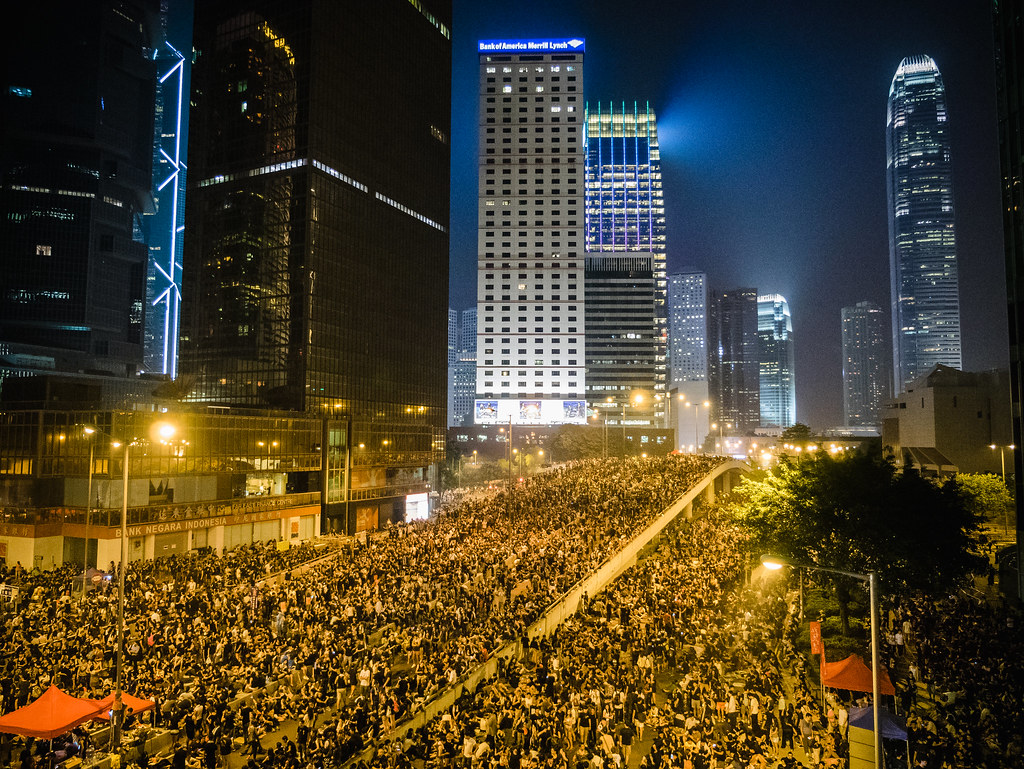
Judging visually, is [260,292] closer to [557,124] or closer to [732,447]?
[557,124]

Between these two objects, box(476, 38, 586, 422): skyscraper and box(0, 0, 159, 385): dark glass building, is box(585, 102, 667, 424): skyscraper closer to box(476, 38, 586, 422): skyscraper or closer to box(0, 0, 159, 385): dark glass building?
box(476, 38, 586, 422): skyscraper

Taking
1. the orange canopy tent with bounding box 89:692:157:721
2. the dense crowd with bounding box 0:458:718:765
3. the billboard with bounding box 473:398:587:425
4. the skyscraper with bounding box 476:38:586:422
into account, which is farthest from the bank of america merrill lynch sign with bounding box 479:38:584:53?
the orange canopy tent with bounding box 89:692:157:721

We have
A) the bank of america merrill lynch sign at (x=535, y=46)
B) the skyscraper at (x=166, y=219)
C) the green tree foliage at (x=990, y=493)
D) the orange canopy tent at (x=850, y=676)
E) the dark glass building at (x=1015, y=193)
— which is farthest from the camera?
the skyscraper at (x=166, y=219)

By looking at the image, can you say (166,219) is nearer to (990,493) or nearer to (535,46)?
(535,46)

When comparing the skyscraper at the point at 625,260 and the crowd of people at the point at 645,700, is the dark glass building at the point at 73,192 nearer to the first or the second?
the skyscraper at the point at 625,260

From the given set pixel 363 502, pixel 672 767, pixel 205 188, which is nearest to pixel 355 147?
pixel 205 188

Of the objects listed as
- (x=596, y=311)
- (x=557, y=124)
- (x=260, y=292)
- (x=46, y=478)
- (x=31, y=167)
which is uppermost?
(x=557, y=124)

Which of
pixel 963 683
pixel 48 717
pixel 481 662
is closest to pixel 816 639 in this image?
→ pixel 963 683

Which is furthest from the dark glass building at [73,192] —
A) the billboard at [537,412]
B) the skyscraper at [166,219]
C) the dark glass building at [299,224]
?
the billboard at [537,412]
